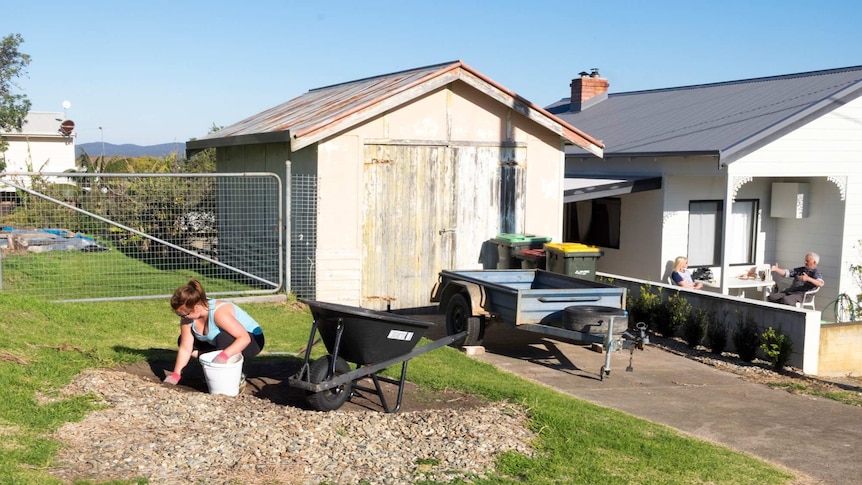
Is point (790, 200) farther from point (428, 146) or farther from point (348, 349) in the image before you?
point (348, 349)

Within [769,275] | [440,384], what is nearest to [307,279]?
[440,384]

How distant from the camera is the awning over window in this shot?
663 inches

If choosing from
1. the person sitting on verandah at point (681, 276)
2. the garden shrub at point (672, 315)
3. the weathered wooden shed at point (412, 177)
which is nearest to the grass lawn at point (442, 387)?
the weathered wooden shed at point (412, 177)

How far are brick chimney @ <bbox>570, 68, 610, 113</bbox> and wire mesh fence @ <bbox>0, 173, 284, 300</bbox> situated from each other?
12.2m

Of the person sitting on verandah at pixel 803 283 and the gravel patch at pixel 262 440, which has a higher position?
the person sitting on verandah at pixel 803 283

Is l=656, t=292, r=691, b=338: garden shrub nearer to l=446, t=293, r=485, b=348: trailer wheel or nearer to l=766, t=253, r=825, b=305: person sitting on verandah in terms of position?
l=766, t=253, r=825, b=305: person sitting on verandah

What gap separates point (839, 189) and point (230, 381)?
562 inches

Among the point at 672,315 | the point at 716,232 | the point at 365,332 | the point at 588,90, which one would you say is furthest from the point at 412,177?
the point at 588,90

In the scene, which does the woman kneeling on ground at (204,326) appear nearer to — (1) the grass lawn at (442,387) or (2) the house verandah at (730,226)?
(1) the grass lawn at (442,387)

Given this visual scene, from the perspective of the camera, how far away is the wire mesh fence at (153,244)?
13742 mm

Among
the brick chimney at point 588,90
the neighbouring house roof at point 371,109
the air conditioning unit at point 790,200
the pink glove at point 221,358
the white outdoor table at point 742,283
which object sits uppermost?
the brick chimney at point 588,90

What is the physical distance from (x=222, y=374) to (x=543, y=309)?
477cm

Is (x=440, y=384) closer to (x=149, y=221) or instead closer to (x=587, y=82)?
(x=149, y=221)

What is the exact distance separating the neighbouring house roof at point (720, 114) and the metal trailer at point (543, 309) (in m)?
5.80
